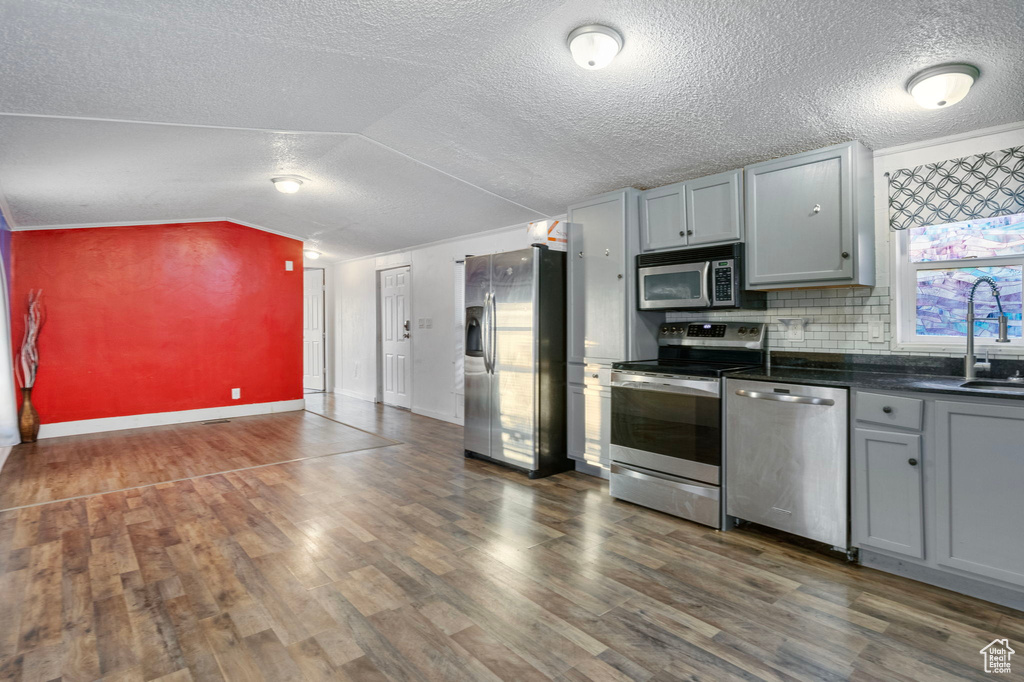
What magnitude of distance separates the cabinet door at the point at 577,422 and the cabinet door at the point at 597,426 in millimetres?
27

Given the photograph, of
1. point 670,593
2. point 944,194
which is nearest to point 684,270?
point 944,194

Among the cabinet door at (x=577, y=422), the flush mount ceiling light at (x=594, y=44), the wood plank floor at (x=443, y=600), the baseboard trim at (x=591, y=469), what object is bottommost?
the wood plank floor at (x=443, y=600)

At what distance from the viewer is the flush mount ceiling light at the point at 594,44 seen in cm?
218

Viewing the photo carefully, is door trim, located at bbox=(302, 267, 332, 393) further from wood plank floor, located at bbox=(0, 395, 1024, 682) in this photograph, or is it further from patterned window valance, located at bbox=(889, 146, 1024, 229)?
patterned window valance, located at bbox=(889, 146, 1024, 229)

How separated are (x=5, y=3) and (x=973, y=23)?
3441mm

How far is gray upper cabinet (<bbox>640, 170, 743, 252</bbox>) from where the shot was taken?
10.8ft

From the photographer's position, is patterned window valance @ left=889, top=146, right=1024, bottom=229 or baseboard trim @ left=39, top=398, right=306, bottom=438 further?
baseboard trim @ left=39, top=398, right=306, bottom=438

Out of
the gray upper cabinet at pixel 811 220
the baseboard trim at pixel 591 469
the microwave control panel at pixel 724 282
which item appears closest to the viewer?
the gray upper cabinet at pixel 811 220

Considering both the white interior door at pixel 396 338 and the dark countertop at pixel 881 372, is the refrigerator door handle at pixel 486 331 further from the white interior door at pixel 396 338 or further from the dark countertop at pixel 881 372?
the white interior door at pixel 396 338

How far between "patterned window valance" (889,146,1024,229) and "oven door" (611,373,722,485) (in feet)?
4.62

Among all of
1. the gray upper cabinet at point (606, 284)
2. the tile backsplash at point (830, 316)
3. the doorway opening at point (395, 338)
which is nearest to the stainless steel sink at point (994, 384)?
the tile backsplash at point (830, 316)

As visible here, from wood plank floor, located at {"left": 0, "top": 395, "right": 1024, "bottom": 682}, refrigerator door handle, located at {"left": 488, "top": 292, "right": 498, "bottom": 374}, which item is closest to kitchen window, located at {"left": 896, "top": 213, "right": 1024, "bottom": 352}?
wood plank floor, located at {"left": 0, "top": 395, "right": 1024, "bottom": 682}

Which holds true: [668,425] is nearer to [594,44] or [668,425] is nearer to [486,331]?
[486,331]

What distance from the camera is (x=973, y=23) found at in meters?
1.94
